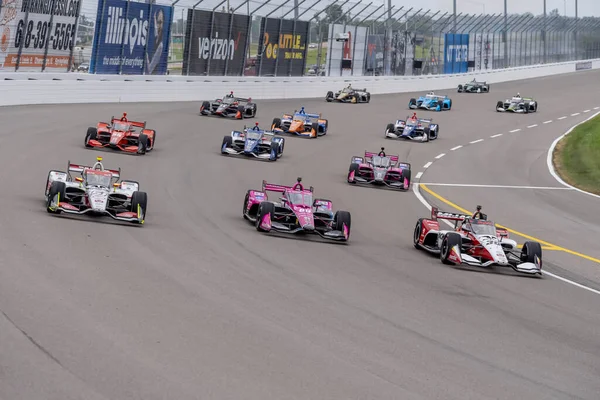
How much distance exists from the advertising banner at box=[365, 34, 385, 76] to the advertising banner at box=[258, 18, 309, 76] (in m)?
7.49

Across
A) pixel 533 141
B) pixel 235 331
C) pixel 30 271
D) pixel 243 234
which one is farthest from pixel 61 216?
pixel 533 141

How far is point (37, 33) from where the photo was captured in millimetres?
35375

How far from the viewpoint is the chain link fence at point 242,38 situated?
36.1 metres

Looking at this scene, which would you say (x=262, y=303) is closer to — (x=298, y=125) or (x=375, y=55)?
(x=298, y=125)

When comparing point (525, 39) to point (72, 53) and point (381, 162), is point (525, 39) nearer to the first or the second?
point (72, 53)

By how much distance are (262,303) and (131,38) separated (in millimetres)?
31489

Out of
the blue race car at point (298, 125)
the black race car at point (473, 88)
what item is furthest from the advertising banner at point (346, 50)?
the blue race car at point (298, 125)

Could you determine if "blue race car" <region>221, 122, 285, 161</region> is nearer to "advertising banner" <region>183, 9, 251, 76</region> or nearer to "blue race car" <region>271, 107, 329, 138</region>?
"blue race car" <region>271, 107, 329, 138</region>

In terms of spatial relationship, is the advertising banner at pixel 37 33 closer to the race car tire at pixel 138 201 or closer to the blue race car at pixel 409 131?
the blue race car at pixel 409 131

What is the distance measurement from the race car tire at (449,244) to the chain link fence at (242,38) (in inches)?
858

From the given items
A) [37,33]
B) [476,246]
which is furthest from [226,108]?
[476,246]

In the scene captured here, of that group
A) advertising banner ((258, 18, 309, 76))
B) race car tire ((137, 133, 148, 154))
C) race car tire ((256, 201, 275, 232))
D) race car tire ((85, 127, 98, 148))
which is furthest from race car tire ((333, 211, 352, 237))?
advertising banner ((258, 18, 309, 76))

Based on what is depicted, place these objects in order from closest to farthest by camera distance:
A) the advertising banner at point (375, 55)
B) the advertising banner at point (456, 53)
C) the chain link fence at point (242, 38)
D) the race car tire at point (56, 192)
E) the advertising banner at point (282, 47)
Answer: the race car tire at point (56, 192) → the chain link fence at point (242, 38) → the advertising banner at point (282, 47) → the advertising banner at point (375, 55) → the advertising banner at point (456, 53)

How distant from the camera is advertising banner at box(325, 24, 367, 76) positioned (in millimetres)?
56906
